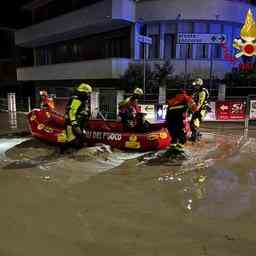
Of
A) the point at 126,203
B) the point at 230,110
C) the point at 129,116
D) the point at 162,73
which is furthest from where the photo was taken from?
the point at 162,73

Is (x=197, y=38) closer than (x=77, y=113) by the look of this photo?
No

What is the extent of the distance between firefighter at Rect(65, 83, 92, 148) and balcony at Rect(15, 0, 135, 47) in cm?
1302

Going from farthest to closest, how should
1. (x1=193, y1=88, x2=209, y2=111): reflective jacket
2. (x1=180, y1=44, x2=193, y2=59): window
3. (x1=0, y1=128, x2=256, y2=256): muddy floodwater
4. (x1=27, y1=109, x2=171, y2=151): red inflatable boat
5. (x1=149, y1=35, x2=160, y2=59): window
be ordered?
1. (x1=149, y1=35, x2=160, y2=59): window
2. (x1=180, y1=44, x2=193, y2=59): window
3. (x1=193, y1=88, x2=209, y2=111): reflective jacket
4. (x1=27, y1=109, x2=171, y2=151): red inflatable boat
5. (x1=0, y1=128, x2=256, y2=256): muddy floodwater

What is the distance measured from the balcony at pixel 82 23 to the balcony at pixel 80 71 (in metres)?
2.20

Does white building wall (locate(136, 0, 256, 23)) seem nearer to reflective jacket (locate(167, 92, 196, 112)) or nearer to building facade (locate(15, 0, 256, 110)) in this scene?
building facade (locate(15, 0, 256, 110))

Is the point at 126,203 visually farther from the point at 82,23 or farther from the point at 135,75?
the point at 82,23

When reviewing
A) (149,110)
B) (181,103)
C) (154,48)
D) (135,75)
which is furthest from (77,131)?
(154,48)

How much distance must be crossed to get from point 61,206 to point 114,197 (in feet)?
2.86

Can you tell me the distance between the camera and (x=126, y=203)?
5609 millimetres

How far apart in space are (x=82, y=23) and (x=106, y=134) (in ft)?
50.8

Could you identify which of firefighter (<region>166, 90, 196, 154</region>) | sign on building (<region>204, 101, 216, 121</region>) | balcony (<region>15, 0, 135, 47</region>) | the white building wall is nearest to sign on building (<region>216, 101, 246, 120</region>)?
sign on building (<region>204, 101, 216, 121</region>)

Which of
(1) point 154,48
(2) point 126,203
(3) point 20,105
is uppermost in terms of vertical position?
(1) point 154,48

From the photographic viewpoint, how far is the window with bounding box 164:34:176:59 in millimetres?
20906

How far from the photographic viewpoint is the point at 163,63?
20266mm
